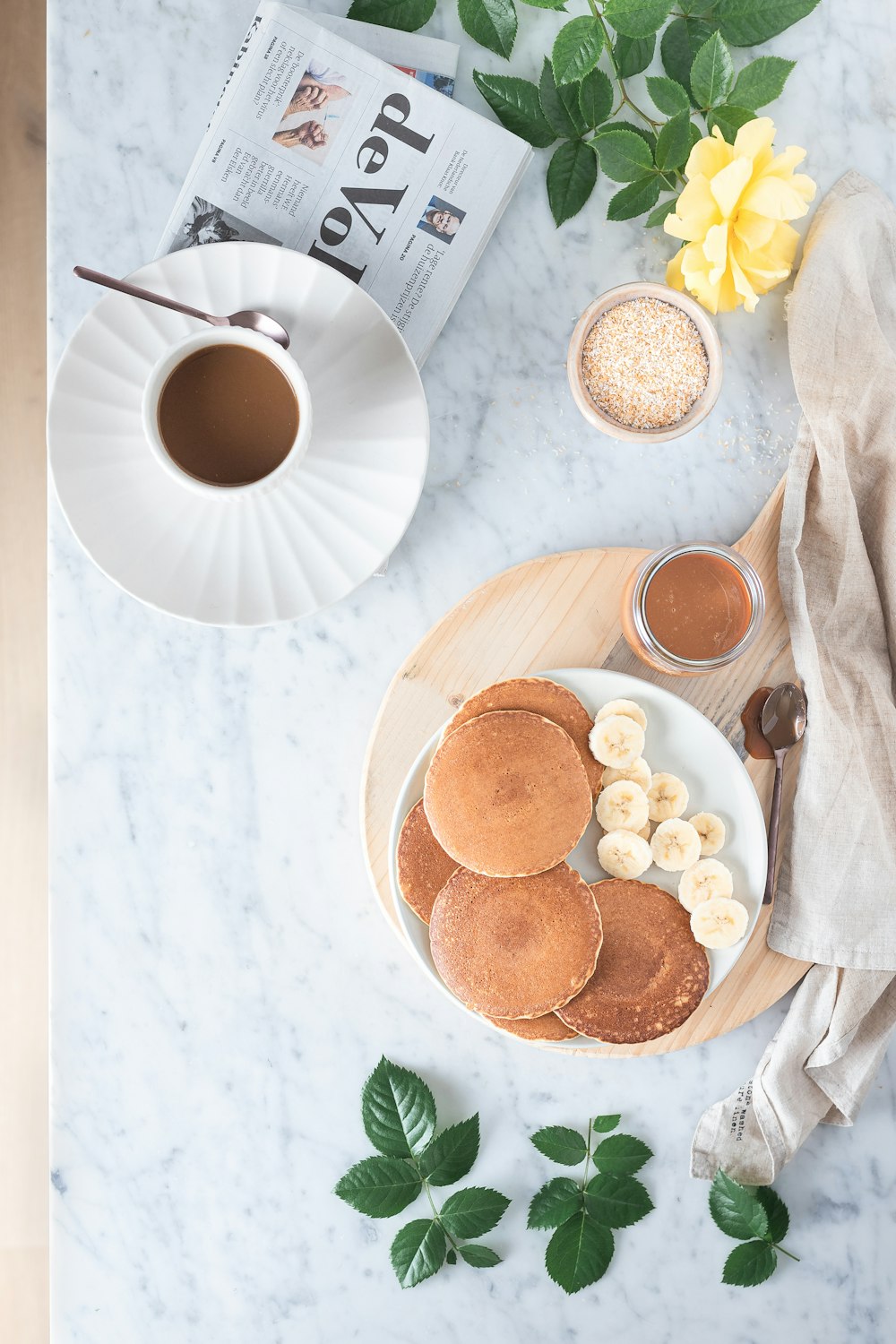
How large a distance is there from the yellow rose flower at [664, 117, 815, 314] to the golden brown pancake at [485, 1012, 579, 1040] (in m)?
0.79

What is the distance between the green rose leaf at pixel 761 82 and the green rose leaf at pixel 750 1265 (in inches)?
52.6

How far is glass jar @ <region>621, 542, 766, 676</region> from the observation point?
1086 millimetres

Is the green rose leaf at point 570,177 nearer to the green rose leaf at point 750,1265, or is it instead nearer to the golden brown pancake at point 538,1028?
the golden brown pancake at point 538,1028

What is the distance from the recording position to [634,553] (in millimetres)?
1146

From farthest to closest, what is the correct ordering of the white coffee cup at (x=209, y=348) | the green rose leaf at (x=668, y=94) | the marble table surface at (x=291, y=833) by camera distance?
the marble table surface at (x=291, y=833) → the green rose leaf at (x=668, y=94) → the white coffee cup at (x=209, y=348)

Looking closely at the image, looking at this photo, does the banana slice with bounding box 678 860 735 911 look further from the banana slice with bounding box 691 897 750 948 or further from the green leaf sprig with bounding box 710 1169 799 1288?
the green leaf sprig with bounding box 710 1169 799 1288

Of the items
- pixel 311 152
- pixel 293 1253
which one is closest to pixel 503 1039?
pixel 293 1253

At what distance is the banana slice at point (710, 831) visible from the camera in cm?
111

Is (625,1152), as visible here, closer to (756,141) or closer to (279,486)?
(279,486)

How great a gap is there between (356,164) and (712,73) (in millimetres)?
392

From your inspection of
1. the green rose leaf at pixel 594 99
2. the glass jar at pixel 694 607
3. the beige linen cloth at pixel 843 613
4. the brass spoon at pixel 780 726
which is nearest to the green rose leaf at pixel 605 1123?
the beige linen cloth at pixel 843 613

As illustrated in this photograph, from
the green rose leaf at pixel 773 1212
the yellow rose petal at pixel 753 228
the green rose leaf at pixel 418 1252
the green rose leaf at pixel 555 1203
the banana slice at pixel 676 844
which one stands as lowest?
the green rose leaf at pixel 418 1252

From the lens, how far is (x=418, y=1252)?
1.21m

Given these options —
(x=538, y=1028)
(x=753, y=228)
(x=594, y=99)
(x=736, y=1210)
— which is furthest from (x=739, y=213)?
(x=736, y=1210)
